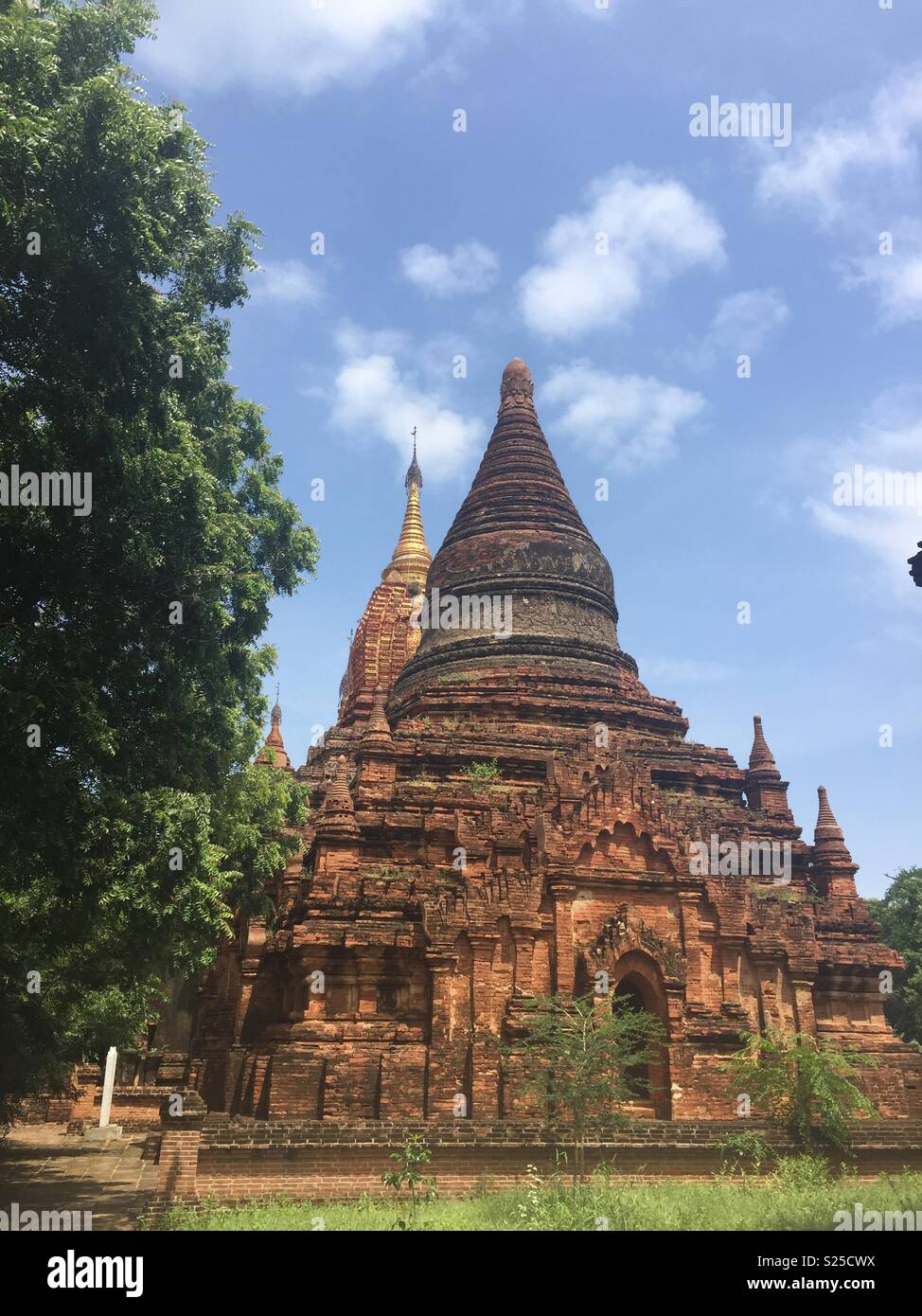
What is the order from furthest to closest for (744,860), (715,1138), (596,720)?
1. (596,720)
2. (744,860)
3. (715,1138)

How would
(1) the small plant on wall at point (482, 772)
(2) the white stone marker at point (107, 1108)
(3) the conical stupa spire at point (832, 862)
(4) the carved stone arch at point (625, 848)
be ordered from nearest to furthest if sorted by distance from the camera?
(4) the carved stone arch at point (625, 848) < (1) the small plant on wall at point (482, 772) < (3) the conical stupa spire at point (832, 862) < (2) the white stone marker at point (107, 1108)

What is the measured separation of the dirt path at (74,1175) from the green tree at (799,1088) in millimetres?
9741

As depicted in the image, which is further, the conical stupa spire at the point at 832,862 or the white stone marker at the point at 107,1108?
the white stone marker at the point at 107,1108

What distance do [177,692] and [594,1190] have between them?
832 centimetres

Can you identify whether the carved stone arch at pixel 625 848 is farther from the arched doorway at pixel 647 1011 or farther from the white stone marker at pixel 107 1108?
the white stone marker at pixel 107 1108

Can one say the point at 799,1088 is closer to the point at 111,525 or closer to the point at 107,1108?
the point at 111,525

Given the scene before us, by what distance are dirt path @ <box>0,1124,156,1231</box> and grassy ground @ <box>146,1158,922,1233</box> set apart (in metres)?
2.13

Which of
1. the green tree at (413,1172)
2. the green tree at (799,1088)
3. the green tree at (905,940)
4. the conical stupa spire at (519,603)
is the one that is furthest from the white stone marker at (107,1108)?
the green tree at (905,940)

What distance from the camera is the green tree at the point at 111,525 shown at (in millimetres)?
12094

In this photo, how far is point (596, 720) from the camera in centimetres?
2758

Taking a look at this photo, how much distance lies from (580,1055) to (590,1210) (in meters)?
4.28

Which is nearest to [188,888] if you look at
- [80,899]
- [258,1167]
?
[80,899]

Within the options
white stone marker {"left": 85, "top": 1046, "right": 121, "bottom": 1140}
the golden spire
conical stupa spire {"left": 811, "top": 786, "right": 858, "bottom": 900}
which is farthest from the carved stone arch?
the golden spire
